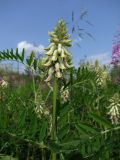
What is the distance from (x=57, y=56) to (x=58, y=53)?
1cm

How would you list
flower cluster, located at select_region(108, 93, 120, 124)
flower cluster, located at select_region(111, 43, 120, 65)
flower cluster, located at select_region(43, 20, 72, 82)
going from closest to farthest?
flower cluster, located at select_region(43, 20, 72, 82) < flower cluster, located at select_region(108, 93, 120, 124) < flower cluster, located at select_region(111, 43, 120, 65)

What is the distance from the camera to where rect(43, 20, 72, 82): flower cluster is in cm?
222

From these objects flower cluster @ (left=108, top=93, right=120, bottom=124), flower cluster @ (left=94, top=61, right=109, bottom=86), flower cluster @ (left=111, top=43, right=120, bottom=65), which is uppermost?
flower cluster @ (left=111, top=43, right=120, bottom=65)

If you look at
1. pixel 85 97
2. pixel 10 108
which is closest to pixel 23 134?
pixel 85 97

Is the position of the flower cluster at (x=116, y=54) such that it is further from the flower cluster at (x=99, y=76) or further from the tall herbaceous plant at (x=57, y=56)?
the tall herbaceous plant at (x=57, y=56)

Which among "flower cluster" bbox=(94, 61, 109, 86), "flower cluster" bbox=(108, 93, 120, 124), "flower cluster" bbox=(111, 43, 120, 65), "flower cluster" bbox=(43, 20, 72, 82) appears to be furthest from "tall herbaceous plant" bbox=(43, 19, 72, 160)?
"flower cluster" bbox=(111, 43, 120, 65)

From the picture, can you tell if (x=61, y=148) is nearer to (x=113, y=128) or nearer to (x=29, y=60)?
(x=113, y=128)

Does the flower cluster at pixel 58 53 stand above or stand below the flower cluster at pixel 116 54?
below

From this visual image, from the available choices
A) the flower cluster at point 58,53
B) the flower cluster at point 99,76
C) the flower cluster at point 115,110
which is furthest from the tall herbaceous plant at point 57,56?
the flower cluster at point 99,76

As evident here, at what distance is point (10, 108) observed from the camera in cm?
431

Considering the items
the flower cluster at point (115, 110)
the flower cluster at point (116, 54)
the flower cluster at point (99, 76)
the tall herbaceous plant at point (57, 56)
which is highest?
the flower cluster at point (116, 54)

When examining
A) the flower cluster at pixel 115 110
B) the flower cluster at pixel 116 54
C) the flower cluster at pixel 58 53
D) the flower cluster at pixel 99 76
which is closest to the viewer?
the flower cluster at pixel 58 53

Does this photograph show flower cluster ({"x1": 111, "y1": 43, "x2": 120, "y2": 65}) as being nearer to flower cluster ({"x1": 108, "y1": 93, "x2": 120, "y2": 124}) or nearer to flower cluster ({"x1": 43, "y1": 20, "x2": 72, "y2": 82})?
flower cluster ({"x1": 108, "y1": 93, "x2": 120, "y2": 124})

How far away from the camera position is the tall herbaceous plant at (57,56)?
222 centimetres
